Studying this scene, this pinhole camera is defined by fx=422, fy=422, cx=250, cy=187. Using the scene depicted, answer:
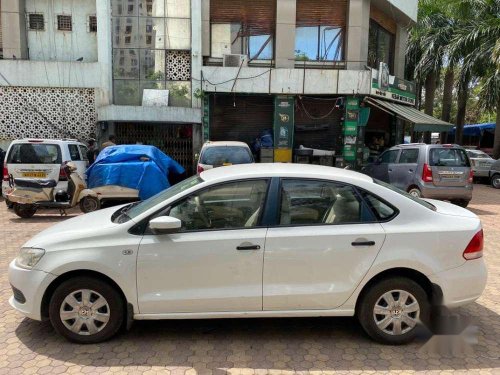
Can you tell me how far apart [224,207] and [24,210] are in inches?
287

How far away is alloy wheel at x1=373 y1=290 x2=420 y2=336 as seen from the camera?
357cm

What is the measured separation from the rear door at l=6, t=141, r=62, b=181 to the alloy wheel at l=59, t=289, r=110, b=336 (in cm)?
688

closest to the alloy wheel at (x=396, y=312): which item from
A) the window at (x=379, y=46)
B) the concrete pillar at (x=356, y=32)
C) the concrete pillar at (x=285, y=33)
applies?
the concrete pillar at (x=285, y=33)

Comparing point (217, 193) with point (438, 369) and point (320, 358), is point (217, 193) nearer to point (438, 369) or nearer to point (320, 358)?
point (320, 358)

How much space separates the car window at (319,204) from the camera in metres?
3.63

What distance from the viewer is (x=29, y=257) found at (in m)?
3.57

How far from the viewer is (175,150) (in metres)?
15.6

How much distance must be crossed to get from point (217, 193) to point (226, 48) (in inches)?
508

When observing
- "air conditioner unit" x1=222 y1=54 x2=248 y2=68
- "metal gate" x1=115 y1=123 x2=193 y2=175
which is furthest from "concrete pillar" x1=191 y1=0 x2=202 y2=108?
"metal gate" x1=115 y1=123 x2=193 y2=175

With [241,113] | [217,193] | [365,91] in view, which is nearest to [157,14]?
[241,113]

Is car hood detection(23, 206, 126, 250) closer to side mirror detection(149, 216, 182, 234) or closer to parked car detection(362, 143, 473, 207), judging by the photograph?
side mirror detection(149, 216, 182, 234)

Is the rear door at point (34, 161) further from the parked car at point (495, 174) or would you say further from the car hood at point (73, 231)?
the parked car at point (495, 174)

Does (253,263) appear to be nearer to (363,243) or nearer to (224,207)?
(224,207)

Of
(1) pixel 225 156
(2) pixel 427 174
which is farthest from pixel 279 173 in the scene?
(2) pixel 427 174
